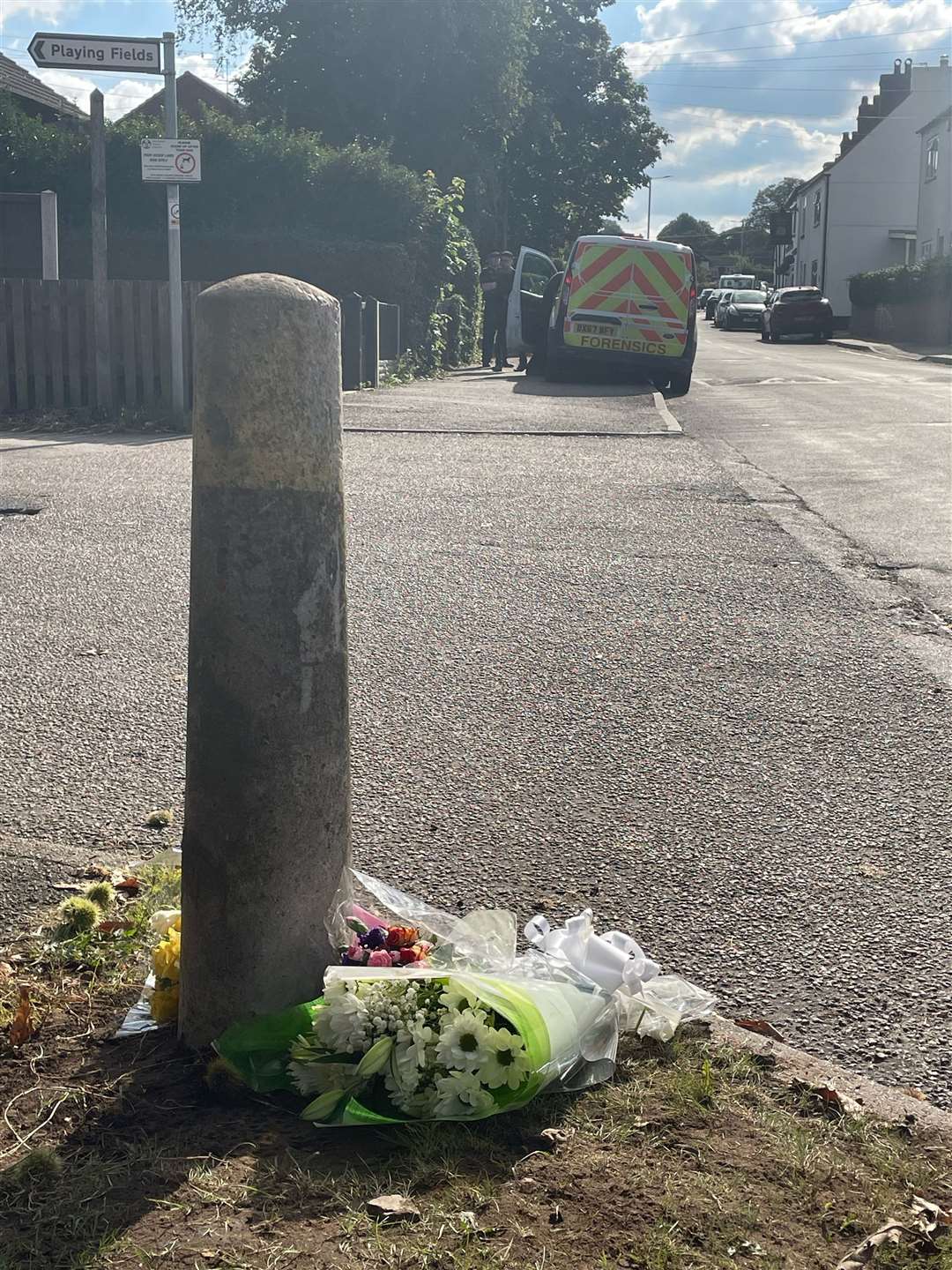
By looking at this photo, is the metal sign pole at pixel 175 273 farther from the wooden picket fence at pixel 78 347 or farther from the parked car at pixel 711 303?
the parked car at pixel 711 303

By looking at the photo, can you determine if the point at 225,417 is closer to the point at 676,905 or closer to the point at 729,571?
the point at 676,905

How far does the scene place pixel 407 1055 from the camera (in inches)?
90.2

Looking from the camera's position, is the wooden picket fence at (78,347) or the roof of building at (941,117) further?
the roof of building at (941,117)

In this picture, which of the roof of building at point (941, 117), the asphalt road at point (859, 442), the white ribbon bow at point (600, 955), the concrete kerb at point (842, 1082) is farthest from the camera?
the roof of building at point (941, 117)

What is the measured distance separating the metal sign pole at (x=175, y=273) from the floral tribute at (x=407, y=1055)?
11.8m

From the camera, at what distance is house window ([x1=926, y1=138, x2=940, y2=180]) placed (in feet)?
177

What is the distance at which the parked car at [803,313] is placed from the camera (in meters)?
46.0

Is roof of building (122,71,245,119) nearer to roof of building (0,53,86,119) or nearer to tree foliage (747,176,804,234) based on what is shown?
roof of building (0,53,86,119)

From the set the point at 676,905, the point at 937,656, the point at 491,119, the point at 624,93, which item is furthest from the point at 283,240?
the point at 624,93

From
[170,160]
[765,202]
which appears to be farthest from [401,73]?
[765,202]

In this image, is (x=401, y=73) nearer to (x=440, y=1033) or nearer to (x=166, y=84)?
(x=166, y=84)

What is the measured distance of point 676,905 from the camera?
336 cm

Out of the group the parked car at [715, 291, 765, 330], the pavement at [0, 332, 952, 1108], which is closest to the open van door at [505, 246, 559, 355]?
the pavement at [0, 332, 952, 1108]

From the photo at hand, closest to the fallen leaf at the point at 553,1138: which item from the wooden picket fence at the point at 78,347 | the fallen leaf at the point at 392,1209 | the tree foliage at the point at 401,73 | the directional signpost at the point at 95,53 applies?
the fallen leaf at the point at 392,1209
